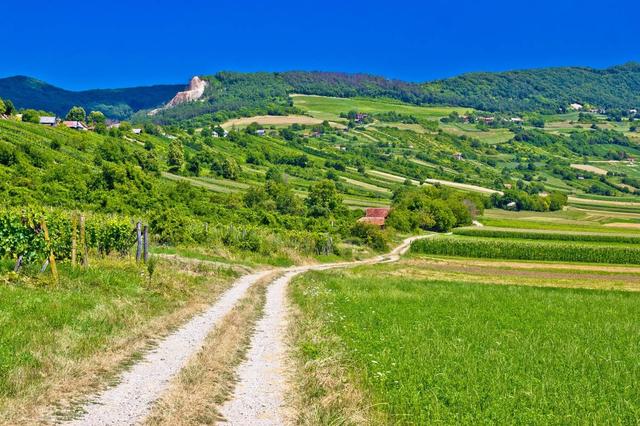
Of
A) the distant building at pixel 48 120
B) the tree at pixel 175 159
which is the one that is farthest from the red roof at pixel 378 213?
the distant building at pixel 48 120

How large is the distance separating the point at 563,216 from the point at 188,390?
175m

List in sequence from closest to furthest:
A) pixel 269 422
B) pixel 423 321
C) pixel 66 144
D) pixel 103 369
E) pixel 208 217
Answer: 1. pixel 269 422
2. pixel 103 369
3. pixel 423 321
4. pixel 208 217
5. pixel 66 144

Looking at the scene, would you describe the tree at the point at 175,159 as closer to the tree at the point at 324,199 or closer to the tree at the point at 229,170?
the tree at the point at 229,170

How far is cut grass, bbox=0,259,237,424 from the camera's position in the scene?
39.9 ft

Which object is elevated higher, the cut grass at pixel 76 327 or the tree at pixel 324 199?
the tree at pixel 324 199

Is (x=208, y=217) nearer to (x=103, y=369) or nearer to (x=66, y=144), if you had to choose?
(x=66, y=144)

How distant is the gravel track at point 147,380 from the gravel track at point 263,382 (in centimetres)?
167

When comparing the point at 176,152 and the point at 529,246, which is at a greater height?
the point at 176,152

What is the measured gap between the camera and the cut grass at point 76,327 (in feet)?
39.9

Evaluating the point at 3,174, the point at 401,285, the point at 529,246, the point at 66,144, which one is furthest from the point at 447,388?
the point at 66,144

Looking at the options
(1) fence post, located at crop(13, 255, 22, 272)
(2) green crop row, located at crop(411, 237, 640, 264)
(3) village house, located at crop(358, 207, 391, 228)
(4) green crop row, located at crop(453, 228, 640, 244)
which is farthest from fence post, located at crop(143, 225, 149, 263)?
(3) village house, located at crop(358, 207, 391, 228)

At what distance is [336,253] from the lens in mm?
81688

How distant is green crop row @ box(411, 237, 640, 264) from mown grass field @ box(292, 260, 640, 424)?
2781 inches

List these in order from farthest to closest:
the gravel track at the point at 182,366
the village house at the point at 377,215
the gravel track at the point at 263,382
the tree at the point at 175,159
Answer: the tree at the point at 175,159, the village house at the point at 377,215, the gravel track at the point at 263,382, the gravel track at the point at 182,366
